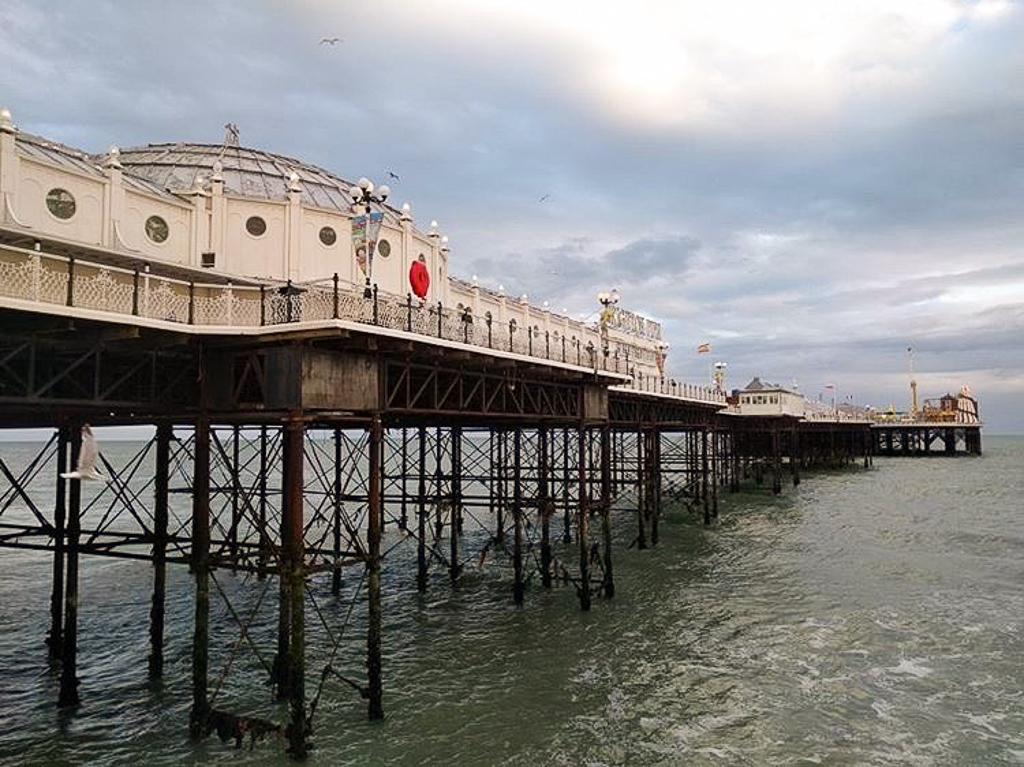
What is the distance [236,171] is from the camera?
79.8 ft

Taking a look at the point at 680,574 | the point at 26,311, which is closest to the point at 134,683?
the point at 26,311

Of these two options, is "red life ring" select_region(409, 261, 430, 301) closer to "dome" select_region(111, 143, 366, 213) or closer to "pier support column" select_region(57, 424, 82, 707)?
"dome" select_region(111, 143, 366, 213)

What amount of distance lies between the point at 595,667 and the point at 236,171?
19.4m

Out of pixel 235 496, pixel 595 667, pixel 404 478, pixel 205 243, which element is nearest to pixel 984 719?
A: pixel 595 667

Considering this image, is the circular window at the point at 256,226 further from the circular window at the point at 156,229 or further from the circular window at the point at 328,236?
the circular window at the point at 156,229

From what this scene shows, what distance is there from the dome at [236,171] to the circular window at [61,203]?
4.20m

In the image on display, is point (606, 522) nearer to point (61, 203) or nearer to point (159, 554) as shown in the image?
point (159, 554)

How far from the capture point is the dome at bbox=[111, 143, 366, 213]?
23.4 meters

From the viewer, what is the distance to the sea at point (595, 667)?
50.6 feet

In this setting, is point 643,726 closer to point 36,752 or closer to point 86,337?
point 36,752

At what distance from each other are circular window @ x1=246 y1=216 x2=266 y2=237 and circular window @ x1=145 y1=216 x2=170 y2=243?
2296mm

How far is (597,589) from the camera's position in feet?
90.0

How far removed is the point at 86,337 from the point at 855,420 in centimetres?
10404

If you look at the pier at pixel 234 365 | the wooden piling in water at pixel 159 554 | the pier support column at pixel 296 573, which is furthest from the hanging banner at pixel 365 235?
the wooden piling in water at pixel 159 554
